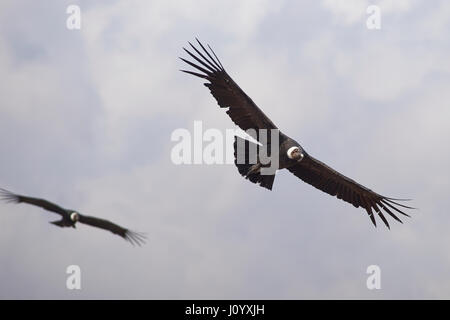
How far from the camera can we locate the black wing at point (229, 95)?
23.7 m

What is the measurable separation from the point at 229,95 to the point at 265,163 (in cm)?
232

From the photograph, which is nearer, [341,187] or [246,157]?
[246,157]

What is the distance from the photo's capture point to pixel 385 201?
27297 mm

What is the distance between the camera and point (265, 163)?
25062mm

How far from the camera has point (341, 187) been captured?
89.2 ft

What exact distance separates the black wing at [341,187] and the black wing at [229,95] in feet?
8.60

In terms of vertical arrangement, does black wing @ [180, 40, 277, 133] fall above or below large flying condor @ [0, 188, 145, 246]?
above

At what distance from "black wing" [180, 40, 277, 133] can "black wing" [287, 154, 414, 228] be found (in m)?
2.62

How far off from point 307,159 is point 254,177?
6.20 ft

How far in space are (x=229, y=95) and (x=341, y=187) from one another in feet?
17.3

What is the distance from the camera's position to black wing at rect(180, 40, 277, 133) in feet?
77.9

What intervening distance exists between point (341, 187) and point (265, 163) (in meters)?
3.25
